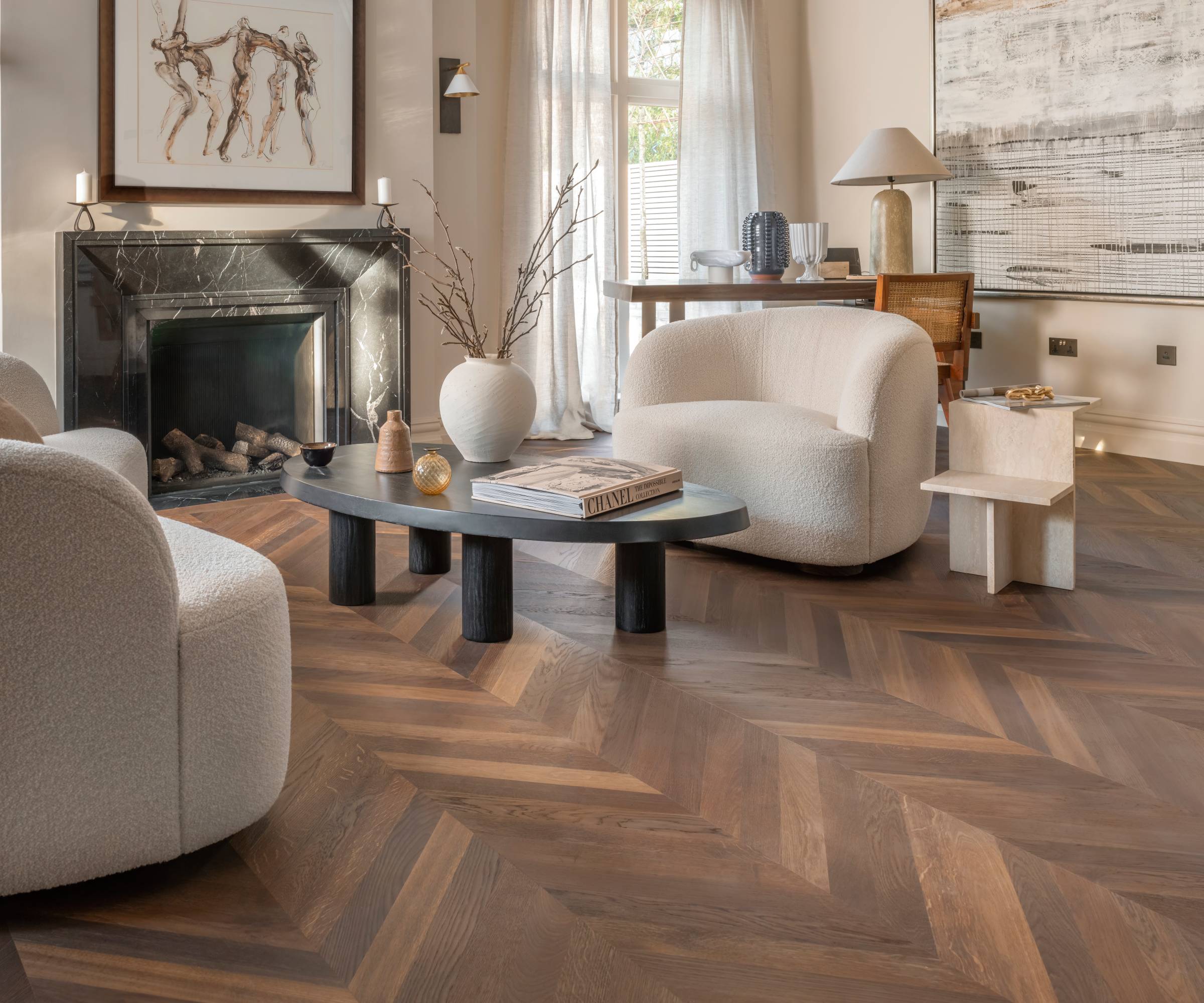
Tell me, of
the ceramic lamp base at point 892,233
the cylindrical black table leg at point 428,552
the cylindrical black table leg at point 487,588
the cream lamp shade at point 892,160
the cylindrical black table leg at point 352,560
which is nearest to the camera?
the cylindrical black table leg at point 487,588

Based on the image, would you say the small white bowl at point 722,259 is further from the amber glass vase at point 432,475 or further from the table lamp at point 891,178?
the amber glass vase at point 432,475

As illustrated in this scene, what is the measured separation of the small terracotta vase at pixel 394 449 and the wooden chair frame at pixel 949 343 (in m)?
2.56

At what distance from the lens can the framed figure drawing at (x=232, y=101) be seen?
13.9ft

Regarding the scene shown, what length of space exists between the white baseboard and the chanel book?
10.0 feet

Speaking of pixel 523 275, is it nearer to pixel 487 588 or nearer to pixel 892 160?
pixel 892 160

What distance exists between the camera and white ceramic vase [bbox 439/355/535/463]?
3.04 meters

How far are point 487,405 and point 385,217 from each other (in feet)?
7.34

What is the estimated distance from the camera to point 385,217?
496cm

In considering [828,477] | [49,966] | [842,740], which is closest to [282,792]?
[49,966]

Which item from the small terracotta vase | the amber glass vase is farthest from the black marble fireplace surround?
the amber glass vase

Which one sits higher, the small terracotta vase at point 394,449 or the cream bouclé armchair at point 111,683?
the small terracotta vase at point 394,449

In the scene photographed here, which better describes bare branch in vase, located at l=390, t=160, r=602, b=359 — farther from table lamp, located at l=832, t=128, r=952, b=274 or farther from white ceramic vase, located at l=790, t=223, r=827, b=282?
table lamp, located at l=832, t=128, r=952, b=274

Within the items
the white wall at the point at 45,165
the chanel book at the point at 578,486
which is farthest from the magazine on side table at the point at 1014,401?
the white wall at the point at 45,165

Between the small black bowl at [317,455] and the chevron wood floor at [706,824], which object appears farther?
the small black bowl at [317,455]
